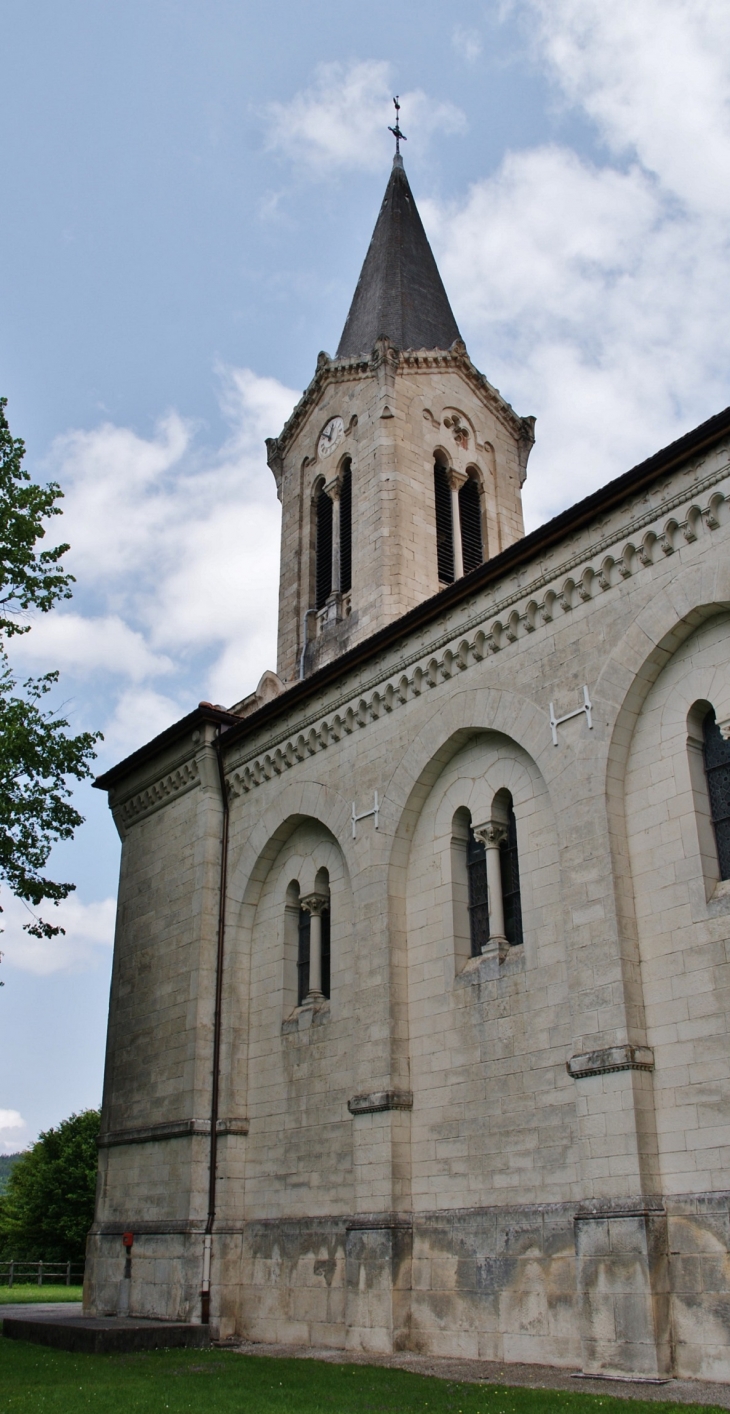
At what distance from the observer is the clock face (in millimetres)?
28703

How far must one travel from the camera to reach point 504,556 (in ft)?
52.7

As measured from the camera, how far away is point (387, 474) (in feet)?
87.0

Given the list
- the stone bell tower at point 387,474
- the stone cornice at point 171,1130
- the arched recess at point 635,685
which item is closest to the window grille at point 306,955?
the stone cornice at point 171,1130

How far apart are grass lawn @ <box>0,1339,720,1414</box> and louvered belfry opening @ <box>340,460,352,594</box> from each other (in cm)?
1661

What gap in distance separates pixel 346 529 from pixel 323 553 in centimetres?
103

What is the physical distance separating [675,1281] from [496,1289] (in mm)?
2942

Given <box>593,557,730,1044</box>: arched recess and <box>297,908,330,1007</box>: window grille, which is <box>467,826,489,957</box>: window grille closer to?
<box>593,557,730,1044</box>: arched recess

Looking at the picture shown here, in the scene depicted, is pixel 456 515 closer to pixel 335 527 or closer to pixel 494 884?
pixel 335 527

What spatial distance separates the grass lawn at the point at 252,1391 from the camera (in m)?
10.7

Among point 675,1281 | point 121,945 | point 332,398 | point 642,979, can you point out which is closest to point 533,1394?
point 675,1281

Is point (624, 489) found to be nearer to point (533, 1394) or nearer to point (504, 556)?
point (504, 556)

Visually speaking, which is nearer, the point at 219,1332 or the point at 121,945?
the point at 219,1332

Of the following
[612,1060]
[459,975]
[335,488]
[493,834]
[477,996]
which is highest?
[335,488]

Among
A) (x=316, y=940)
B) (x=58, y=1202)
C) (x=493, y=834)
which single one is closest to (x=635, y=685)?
(x=493, y=834)
